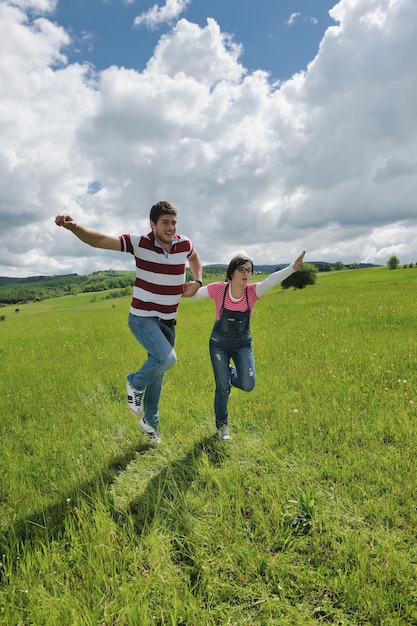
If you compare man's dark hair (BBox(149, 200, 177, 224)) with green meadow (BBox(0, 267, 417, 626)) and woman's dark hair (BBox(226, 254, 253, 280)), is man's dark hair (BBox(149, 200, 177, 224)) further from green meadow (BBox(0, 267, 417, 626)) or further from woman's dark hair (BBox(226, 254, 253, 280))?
green meadow (BBox(0, 267, 417, 626))

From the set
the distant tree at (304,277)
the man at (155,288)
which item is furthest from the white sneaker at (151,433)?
the distant tree at (304,277)

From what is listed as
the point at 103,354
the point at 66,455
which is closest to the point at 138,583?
the point at 66,455

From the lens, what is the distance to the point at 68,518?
354cm

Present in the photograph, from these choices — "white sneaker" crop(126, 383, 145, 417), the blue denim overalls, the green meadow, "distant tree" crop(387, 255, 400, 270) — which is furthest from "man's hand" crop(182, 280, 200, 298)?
"distant tree" crop(387, 255, 400, 270)

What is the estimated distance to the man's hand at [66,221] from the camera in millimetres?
4039

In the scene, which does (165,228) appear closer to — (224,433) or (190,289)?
(190,289)

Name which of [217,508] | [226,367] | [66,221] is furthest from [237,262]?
[217,508]

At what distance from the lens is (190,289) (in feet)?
17.3

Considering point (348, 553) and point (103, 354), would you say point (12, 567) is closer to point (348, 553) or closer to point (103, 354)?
point (348, 553)

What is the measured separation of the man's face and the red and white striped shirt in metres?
0.12

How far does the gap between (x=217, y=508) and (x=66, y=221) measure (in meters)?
3.61

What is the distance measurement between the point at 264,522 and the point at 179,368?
5.87m

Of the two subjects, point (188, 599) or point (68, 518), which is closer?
point (188, 599)

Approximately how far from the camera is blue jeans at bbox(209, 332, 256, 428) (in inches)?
202
